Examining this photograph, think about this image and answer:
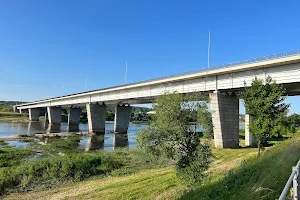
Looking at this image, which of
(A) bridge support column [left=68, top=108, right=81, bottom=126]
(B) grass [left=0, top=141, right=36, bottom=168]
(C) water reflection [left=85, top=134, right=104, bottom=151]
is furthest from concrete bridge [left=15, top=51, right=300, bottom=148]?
(A) bridge support column [left=68, top=108, right=81, bottom=126]

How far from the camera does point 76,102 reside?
298ft

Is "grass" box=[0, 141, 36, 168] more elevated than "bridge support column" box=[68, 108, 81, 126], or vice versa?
"bridge support column" box=[68, 108, 81, 126]

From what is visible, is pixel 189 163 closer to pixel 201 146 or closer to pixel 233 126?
pixel 201 146

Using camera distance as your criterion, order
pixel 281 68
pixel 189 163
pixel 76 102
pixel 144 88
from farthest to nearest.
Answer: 1. pixel 76 102
2. pixel 144 88
3. pixel 281 68
4. pixel 189 163

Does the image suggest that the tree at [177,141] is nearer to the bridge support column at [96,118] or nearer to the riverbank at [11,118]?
the bridge support column at [96,118]

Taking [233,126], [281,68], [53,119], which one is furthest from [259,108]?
[53,119]

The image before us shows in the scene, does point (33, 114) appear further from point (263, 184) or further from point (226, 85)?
point (263, 184)

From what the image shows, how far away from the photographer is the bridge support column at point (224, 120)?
1412 inches

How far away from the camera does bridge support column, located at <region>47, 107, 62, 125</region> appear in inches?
4616

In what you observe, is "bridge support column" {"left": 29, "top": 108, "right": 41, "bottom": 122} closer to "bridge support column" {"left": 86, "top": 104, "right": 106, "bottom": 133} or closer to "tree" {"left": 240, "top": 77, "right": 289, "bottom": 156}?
"bridge support column" {"left": 86, "top": 104, "right": 106, "bottom": 133}

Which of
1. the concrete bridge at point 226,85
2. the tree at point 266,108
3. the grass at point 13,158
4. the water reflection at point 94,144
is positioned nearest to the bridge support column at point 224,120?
the concrete bridge at point 226,85

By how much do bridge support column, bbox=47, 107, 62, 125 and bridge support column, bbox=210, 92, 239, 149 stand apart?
326ft

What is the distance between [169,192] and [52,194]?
826 cm

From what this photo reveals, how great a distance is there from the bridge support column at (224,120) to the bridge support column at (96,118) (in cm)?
4948
